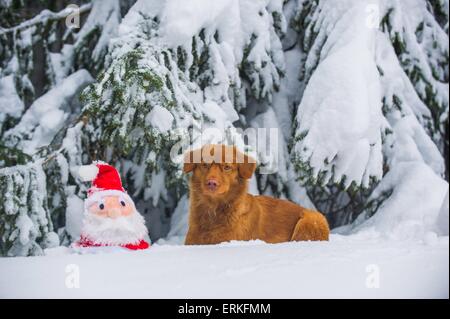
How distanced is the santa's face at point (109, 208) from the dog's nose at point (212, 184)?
1.35 ft

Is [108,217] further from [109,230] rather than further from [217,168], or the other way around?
[217,168]

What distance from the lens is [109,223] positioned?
8.57 feet

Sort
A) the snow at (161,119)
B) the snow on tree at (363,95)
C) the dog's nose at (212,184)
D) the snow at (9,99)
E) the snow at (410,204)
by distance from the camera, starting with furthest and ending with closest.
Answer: the snow at (9,99) → the snow at (410,204) → the snow on tree at (363,95) → the snow at (161,119) → the dog's nose at (212,184)

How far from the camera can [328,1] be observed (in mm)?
3555

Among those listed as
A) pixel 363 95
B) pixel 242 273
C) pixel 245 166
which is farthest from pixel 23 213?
pixel 363 95

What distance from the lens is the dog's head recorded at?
8.45ft

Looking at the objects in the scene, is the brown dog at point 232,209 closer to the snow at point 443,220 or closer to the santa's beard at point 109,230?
the santa's beard at point 109,230

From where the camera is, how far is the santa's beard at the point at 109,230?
8.56 feet

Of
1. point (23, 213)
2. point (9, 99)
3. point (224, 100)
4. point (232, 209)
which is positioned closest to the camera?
point (232, 209)

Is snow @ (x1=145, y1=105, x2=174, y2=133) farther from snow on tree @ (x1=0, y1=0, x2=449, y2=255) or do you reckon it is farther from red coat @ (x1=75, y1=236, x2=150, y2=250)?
red coat @ (x1=75, y1=236, x2=150, y2=250)

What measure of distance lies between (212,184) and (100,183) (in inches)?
21.3

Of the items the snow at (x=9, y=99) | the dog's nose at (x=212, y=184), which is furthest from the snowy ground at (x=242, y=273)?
the snow at (x=9, y=99)

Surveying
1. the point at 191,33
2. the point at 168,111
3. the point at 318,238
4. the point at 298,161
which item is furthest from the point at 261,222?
the point at 191,33

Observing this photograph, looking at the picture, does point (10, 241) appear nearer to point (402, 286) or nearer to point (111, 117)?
point (111, 117)
